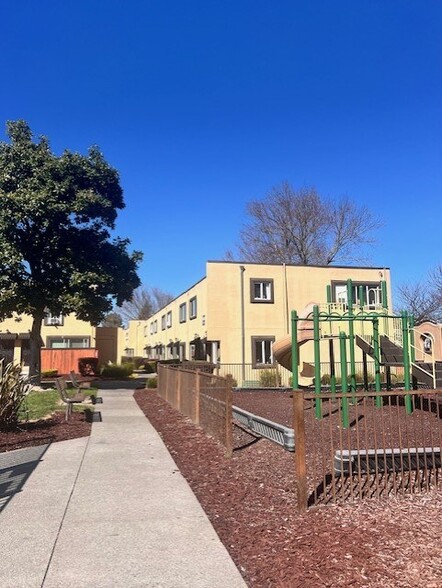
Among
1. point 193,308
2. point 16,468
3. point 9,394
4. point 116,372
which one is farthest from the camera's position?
point 116,372

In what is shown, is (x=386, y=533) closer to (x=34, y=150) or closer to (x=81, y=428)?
(x=81, y=428)

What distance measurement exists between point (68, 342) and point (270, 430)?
34123 millimetres

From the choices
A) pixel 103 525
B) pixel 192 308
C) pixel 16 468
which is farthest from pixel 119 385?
pixel 103 525

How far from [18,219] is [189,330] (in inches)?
527

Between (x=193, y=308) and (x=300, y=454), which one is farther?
(x=193, y=308)

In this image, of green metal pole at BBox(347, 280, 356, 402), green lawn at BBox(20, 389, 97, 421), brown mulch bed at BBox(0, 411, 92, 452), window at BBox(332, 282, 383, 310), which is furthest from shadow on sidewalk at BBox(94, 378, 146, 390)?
green metal pole at BBox(347, 280, 356, 402)

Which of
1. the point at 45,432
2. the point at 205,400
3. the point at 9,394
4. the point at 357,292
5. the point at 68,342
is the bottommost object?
the point at 45,432

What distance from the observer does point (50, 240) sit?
21922mm

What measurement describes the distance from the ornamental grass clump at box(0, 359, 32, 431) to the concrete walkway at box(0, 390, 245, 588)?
1643 millimetres

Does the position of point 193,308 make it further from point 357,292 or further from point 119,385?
point 357,292

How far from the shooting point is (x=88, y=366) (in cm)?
3422

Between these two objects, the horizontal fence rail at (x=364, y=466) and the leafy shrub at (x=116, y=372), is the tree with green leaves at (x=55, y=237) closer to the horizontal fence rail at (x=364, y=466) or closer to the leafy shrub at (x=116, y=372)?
the leafy shrub at (x=116, y=372)

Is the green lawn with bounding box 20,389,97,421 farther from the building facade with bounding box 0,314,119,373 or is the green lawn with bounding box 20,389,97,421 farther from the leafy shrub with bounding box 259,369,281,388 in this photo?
the building facade with bounding box 0,314,119,373

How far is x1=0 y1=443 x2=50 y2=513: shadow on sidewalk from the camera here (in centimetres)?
620
